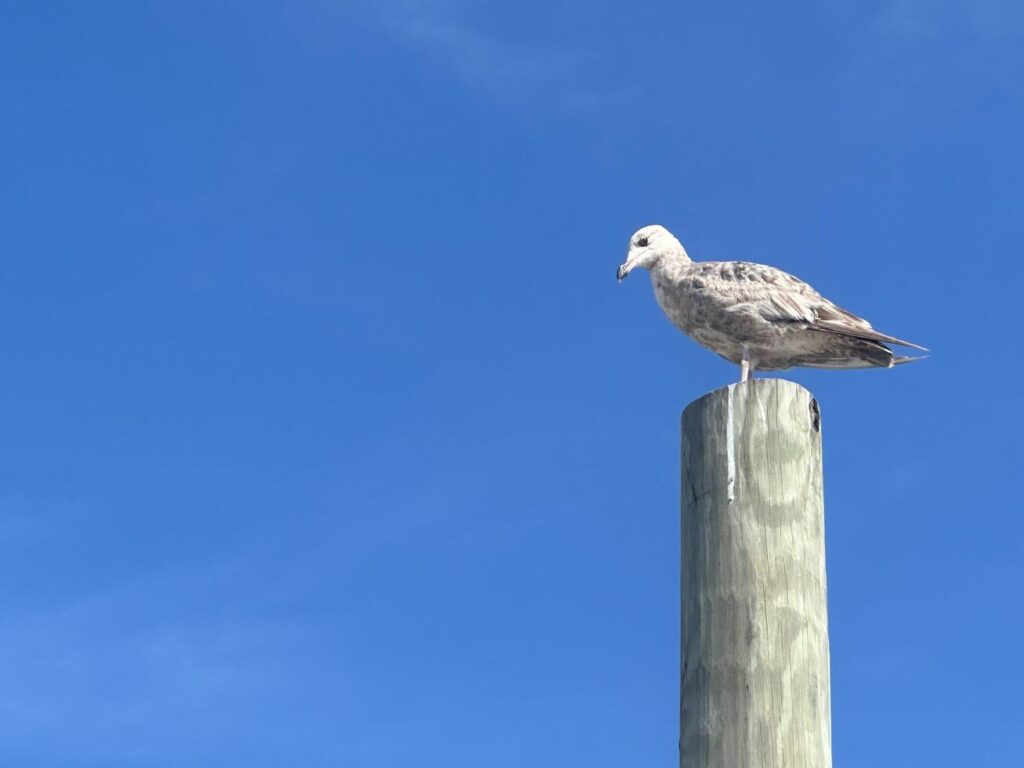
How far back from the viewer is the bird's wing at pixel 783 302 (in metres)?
8.51

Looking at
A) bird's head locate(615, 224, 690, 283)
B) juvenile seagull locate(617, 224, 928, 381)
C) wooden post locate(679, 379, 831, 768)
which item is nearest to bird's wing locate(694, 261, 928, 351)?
juvenile seagull locate(617, 224, 928, 381)

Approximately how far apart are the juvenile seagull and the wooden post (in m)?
3.95

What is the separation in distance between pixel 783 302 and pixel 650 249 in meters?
1.41

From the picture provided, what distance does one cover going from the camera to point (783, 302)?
865 centimetres

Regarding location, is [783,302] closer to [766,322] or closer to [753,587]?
[766,322]

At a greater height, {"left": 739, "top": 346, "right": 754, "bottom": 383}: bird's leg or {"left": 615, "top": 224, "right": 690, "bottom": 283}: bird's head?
{"left": 615, "top": 224, "right": 690, "bottom": 283}: bird's head

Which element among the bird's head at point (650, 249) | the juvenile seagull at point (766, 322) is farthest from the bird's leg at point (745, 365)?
the bird's head at point (650, 249)

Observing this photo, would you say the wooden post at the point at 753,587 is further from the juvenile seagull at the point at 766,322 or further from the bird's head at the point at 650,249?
the bird's head at the point at 650,249

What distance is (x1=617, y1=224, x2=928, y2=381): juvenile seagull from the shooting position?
855 cm

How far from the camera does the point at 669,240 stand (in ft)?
32.3

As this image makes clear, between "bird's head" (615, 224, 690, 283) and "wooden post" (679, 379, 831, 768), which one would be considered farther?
"bird's head" (615, 224, 690, 283)

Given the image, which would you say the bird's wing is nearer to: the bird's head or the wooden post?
the bird's head

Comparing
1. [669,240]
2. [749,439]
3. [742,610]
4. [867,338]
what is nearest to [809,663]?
[742,610]

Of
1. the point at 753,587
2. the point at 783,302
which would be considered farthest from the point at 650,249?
the point at 753,587
